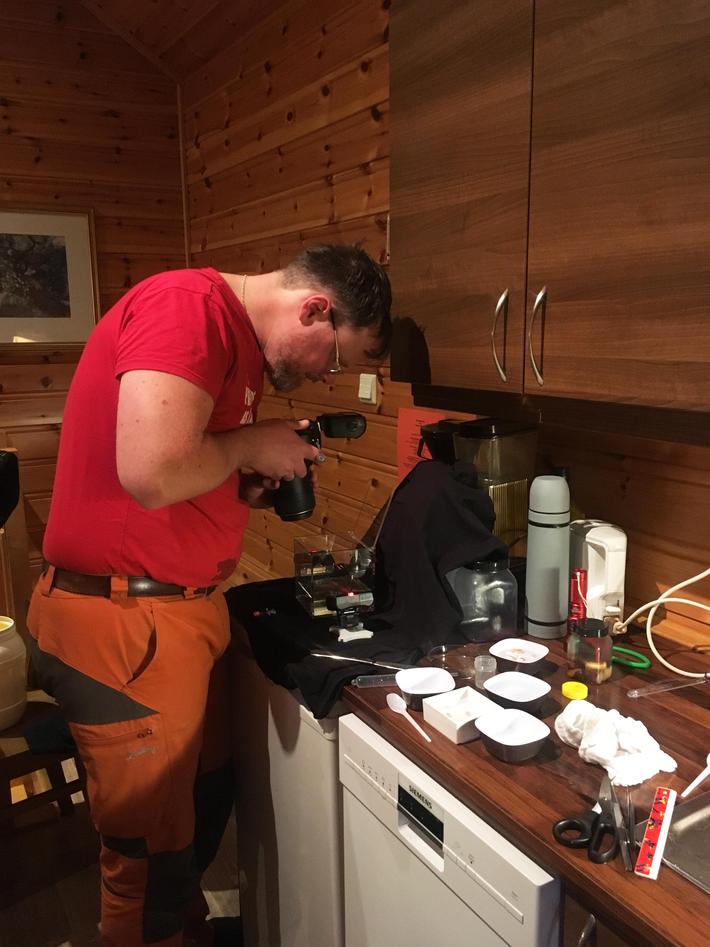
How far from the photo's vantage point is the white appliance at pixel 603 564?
147 cm

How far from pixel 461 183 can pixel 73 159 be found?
2478 mm

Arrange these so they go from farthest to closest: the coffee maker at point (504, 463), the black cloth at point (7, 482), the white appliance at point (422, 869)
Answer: the black cloth at point (7, 482) → the coffee maker at point (504, 463) → the white appliance at point (422, 869)

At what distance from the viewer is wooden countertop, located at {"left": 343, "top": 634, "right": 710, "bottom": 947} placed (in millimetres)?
816

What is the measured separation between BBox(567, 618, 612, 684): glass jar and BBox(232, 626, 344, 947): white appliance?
1.45 feet

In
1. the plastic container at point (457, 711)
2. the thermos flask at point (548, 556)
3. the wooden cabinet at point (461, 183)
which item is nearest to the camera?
the plastic container at point (457, 711)

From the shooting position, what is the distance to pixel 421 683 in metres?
1.28

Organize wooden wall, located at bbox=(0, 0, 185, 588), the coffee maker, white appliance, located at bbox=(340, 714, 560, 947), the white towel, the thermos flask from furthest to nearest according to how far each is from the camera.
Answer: wooden wall, located at bbox=(0, 0, 185, 588)
the coffee maker
the thermos flask
the white towel
white appliance, located at bbox=(340, 714, 560, 947)

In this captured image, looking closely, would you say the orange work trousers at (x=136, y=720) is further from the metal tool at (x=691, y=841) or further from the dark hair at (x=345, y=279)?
the metal tool at (x=691, y=841)

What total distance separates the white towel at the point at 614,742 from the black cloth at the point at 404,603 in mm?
343

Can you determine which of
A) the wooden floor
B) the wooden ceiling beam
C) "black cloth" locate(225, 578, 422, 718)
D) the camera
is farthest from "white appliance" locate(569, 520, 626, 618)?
the wooden ceiling beam

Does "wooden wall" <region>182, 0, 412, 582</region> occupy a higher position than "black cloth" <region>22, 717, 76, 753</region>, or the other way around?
"wooden wall" <region>182, 0, 412, 582</region>

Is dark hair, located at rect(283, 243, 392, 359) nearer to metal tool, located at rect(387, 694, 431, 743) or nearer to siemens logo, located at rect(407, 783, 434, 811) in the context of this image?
metal tool, located at rect(387, 694, 431, 743)

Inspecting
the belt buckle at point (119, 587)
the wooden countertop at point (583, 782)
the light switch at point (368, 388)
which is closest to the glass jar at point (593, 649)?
the wooden countertop at point (583, 782)

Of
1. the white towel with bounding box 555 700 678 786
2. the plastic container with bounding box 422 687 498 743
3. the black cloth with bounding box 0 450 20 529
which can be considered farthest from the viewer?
the black cloth with bounding box 0 450 20 529
